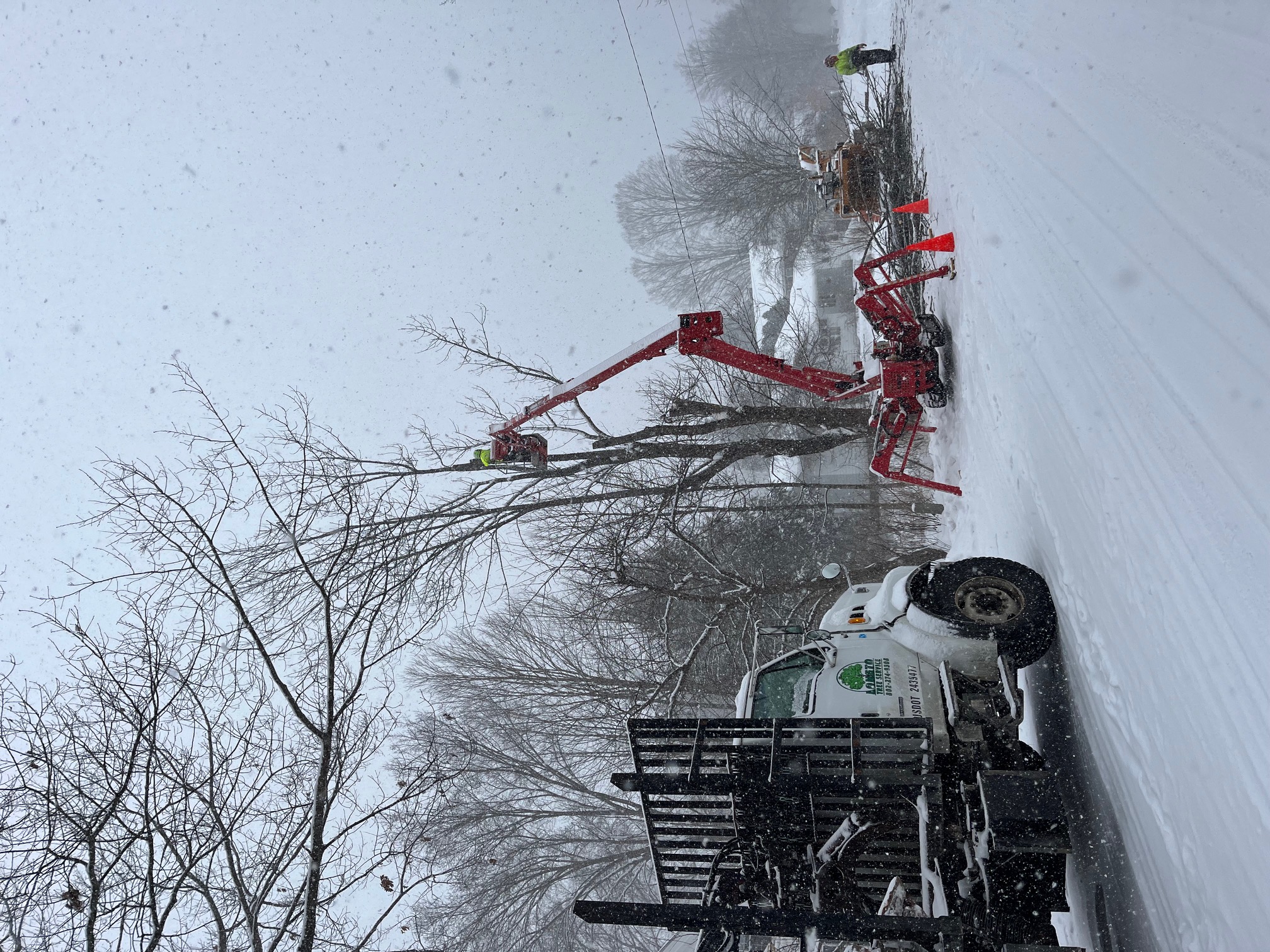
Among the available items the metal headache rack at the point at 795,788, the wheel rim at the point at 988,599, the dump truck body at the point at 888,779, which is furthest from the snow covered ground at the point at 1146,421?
the metal headache rack at the point at 795,788

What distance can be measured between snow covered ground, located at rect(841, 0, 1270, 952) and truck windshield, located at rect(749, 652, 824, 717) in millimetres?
1814

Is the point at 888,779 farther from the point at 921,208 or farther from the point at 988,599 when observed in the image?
the point at 921,208

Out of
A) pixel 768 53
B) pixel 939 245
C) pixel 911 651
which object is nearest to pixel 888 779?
pixel 911 651

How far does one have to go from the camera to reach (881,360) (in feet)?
28.6

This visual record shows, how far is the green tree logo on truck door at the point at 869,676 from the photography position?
5.79m

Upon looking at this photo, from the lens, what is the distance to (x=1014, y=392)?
6484 mm

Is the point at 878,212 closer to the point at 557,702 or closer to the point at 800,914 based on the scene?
the point at 557,702

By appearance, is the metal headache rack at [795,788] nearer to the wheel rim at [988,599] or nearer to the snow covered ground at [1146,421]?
the snow covered ground at [1146,421]

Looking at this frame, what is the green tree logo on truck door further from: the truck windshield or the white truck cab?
the truck windshield

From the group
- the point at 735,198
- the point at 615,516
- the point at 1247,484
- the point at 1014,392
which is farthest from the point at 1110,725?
the point at 735,198

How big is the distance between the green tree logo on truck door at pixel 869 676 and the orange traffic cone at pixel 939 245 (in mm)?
4789

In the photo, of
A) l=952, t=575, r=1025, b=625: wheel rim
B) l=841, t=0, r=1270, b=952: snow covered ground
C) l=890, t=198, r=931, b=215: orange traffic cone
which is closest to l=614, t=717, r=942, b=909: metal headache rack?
l=841, t=0, r=1270, b=952: snow covered ground

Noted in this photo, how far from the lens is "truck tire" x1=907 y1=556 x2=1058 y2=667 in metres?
5.89

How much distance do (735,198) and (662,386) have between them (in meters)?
11.1
